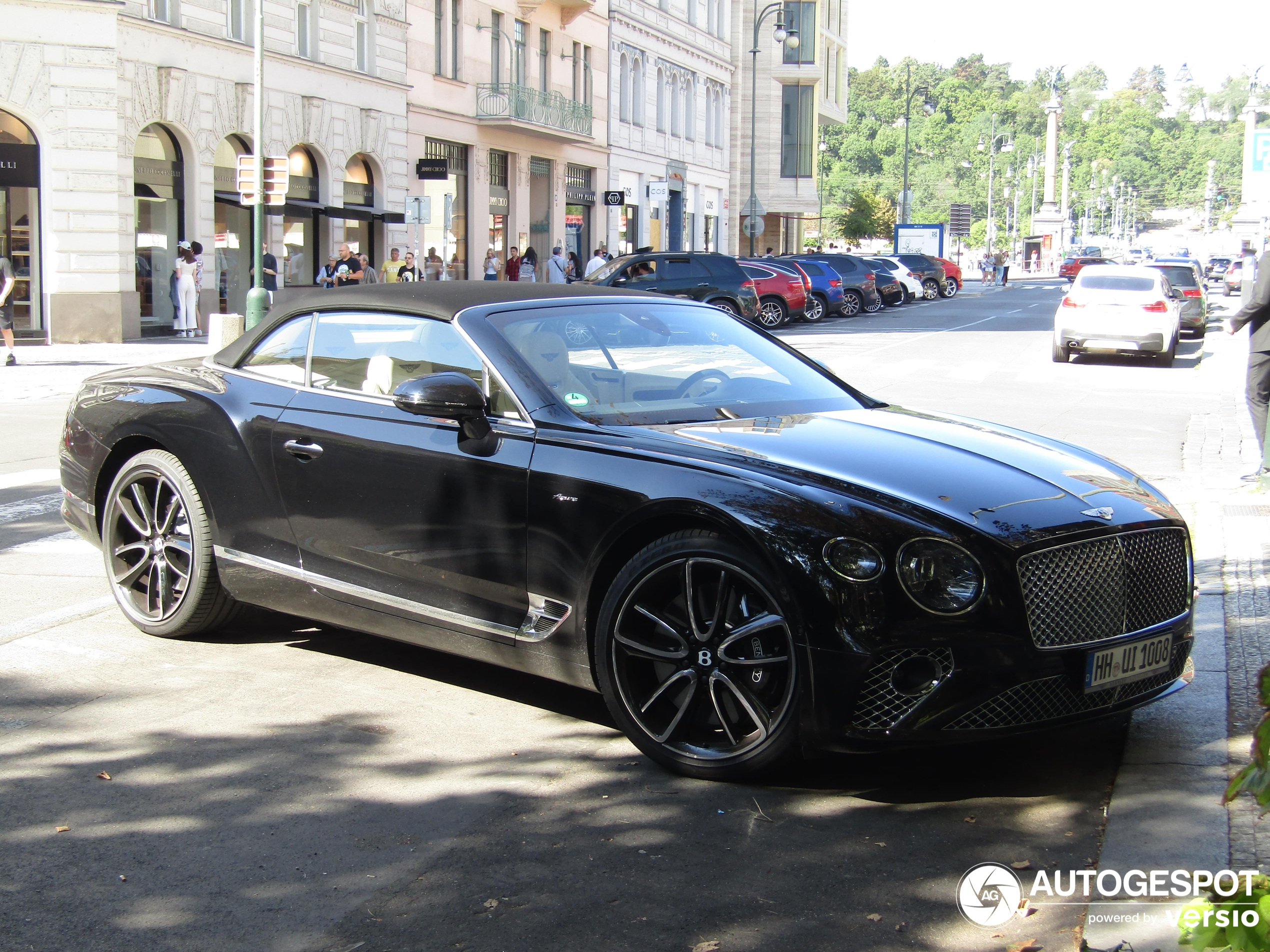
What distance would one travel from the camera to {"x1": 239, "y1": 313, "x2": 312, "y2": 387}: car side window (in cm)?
575

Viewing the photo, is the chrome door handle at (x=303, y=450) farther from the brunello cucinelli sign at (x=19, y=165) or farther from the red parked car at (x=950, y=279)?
the red parked car at (x=950, y=279)

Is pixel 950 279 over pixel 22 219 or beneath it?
over

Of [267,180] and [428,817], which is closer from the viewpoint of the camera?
[428,817]

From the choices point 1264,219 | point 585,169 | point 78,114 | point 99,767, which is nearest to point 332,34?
point 78,114

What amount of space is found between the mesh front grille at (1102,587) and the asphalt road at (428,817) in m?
0.52

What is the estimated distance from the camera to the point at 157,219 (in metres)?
28.1

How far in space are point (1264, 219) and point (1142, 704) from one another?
46.4ft

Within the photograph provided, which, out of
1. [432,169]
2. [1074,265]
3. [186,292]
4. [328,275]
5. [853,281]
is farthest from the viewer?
[1074,265]

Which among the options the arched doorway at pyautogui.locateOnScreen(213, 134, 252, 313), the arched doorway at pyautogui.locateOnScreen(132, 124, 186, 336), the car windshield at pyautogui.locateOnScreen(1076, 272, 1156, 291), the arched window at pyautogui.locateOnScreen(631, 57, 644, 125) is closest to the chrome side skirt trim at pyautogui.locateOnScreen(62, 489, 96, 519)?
the car windshield at pyautogui.locateOnScreen(1076, 272, 1156, 291)

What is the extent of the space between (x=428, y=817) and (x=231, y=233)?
27931mm

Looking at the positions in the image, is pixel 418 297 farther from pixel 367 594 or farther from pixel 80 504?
pixel 80 504

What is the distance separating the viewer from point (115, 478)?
247 inches

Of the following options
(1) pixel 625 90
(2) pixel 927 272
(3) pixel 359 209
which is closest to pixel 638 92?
(1) pixel 625 90

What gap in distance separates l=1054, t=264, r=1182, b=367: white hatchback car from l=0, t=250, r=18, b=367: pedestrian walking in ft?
50.9
